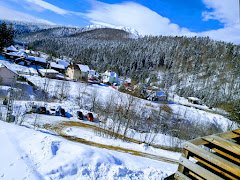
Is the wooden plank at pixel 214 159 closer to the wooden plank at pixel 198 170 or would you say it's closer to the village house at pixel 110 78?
the wooden plank at pixel 198 170

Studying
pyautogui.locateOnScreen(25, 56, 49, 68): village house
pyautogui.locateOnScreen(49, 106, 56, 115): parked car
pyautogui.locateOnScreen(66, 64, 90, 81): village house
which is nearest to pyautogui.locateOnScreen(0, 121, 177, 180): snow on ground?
pyautogui.locateOnScreen(49, 106, 56, 115): parked car

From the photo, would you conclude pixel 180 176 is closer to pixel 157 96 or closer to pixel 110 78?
pixel 157 96

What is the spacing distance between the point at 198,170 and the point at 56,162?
5943mm

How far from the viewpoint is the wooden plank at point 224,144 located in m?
4.15

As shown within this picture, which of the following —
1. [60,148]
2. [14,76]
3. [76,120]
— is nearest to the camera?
[60,148]

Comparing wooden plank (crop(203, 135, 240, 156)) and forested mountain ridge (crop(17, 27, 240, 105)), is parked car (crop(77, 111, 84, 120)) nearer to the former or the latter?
wooden plank (crop(203, 135, 240, 156))

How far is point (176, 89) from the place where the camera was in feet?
379

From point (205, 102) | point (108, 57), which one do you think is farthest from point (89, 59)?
point (205, 102)

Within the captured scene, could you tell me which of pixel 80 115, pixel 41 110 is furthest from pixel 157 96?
pixel 41 110

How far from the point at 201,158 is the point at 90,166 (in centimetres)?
557

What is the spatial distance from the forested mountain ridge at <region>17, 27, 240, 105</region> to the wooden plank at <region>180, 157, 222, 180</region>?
100 metres

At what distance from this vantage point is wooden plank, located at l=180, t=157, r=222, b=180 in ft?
13.3

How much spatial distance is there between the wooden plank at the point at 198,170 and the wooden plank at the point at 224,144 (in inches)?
18.0

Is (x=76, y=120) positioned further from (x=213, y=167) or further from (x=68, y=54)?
(x=68, y=54)
